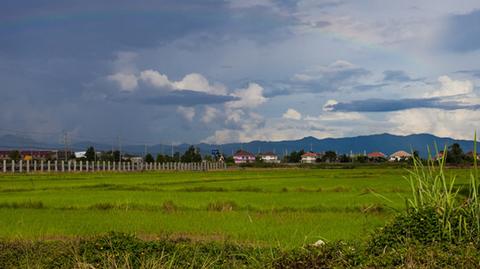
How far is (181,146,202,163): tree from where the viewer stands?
12254 centimetres

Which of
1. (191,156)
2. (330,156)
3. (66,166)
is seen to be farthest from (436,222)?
(191,156)

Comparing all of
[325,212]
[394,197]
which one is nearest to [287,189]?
[394,197]

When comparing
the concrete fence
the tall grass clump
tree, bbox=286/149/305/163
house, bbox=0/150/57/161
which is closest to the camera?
the tall grass clump

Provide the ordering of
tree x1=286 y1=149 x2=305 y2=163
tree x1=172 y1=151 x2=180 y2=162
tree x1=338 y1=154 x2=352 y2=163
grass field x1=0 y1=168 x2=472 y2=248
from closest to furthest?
grass field x1=0 y1=168 x2=472 y2=248
tree x1=338 y1=154 x2=352 y2=163
tree x1=172 y1=151 x2=180 y2=162
tree x1=286 y1=149 x2=305 y2=163

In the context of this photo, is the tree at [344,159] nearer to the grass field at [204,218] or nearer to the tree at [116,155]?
the tree at [116,155]

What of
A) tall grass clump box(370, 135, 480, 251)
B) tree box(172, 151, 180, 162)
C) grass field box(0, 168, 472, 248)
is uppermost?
tree box(172, 151, 180, 162)

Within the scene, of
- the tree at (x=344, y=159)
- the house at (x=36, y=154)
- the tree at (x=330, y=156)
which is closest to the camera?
the house at (x=36, y=154)

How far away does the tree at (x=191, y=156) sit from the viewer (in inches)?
4825

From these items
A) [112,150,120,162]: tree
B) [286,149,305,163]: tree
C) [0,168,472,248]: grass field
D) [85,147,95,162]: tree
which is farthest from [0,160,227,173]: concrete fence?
[286,149,305,163]: tree

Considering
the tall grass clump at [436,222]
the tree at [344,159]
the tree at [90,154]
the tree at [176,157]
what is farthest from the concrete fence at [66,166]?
the tall grass clump at [436,222]

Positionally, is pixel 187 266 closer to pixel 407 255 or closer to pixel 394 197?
pixel 407 255

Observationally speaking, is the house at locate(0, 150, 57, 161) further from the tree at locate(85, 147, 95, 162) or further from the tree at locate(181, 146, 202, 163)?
the tree at locate(181, 146, 202, 163)

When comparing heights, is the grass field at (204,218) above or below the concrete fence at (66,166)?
below

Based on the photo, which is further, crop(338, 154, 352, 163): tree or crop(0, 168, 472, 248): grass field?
crop(338, 154, 352, 163): tree
